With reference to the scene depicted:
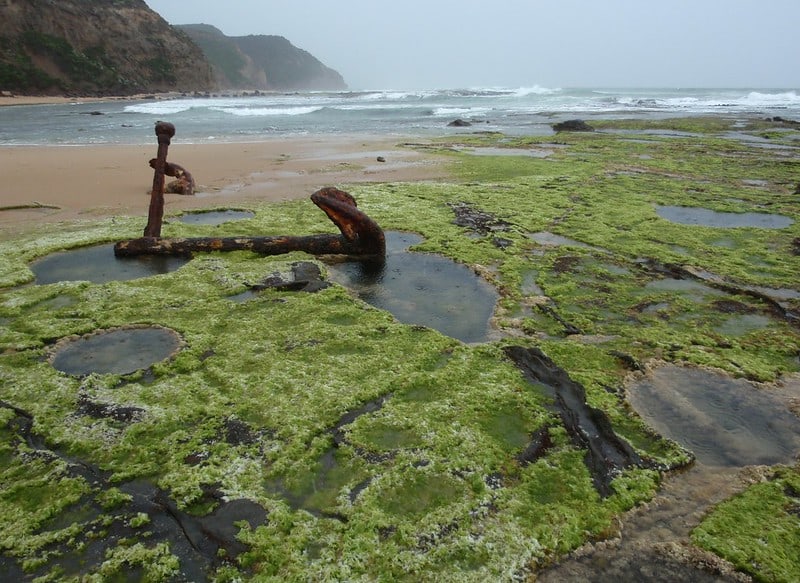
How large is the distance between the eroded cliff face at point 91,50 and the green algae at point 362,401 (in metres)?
74.2

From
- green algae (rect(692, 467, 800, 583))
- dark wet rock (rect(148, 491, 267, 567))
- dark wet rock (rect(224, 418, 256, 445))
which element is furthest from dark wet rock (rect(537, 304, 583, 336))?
dark wet rock (rect(148, 491, 267, 567))

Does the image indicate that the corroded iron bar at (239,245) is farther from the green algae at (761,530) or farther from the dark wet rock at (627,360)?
the green algae at (761,530)

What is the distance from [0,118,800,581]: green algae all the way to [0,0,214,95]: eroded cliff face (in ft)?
243

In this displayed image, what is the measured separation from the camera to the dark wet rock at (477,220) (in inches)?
323

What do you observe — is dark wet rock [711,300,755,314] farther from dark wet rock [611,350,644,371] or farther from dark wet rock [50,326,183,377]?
dark wet rock [50,326,183,377]

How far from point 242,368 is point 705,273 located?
5.80 metres

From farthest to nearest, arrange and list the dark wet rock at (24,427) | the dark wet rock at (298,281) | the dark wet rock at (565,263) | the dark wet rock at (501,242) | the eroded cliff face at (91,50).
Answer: the eroded cliff face at (91,50) < the dark wet rock at (501,242) < the dark wet rock at (565,263) < the dark wet rock at (298,281) < the dark wet rock at (24,427)

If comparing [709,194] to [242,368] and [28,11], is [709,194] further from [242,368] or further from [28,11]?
[28,11]

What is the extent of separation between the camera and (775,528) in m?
2.60

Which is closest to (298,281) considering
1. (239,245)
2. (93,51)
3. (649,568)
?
(239,245)

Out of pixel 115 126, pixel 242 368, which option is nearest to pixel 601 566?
pixel 242 368

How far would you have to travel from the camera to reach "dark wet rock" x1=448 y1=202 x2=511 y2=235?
8.20 meters

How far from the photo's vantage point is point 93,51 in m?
73.2

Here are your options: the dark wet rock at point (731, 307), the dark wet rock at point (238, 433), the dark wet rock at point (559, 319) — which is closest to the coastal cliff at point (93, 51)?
the dark wet rock at point (238, 433)
